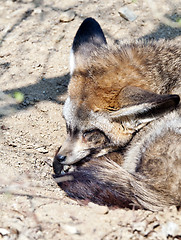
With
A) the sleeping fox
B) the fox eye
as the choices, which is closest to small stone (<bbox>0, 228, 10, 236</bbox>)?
the sleeping fox

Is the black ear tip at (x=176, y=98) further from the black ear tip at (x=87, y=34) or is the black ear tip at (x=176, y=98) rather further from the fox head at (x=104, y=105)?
the black ear tip at (x=87, y=34)

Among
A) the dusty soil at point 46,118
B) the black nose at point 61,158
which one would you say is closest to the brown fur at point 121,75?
the black nose at point 61,158

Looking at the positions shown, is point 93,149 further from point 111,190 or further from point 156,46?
point 156,46

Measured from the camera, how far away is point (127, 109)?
3014mm

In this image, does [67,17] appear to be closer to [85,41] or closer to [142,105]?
[85,41]

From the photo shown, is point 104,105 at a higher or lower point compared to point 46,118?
higher

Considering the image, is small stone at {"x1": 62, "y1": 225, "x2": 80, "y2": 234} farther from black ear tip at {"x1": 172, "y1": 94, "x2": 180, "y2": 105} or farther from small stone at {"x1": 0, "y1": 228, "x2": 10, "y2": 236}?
black ear tip at {"x1": 172, "y1": 94, "x2": 180, "y2": 105}

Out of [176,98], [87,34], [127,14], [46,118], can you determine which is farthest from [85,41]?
[127,14]

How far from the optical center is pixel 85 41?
3.86 meters

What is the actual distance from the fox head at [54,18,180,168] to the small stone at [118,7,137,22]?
1975 millimetres

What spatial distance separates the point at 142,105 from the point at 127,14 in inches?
117

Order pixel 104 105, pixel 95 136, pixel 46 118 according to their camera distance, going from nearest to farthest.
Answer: pixel 104 105 < pixel 95 136 < pixel 46 118

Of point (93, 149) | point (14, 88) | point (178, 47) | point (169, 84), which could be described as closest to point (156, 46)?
point (178, 47)

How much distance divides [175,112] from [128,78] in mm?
576
